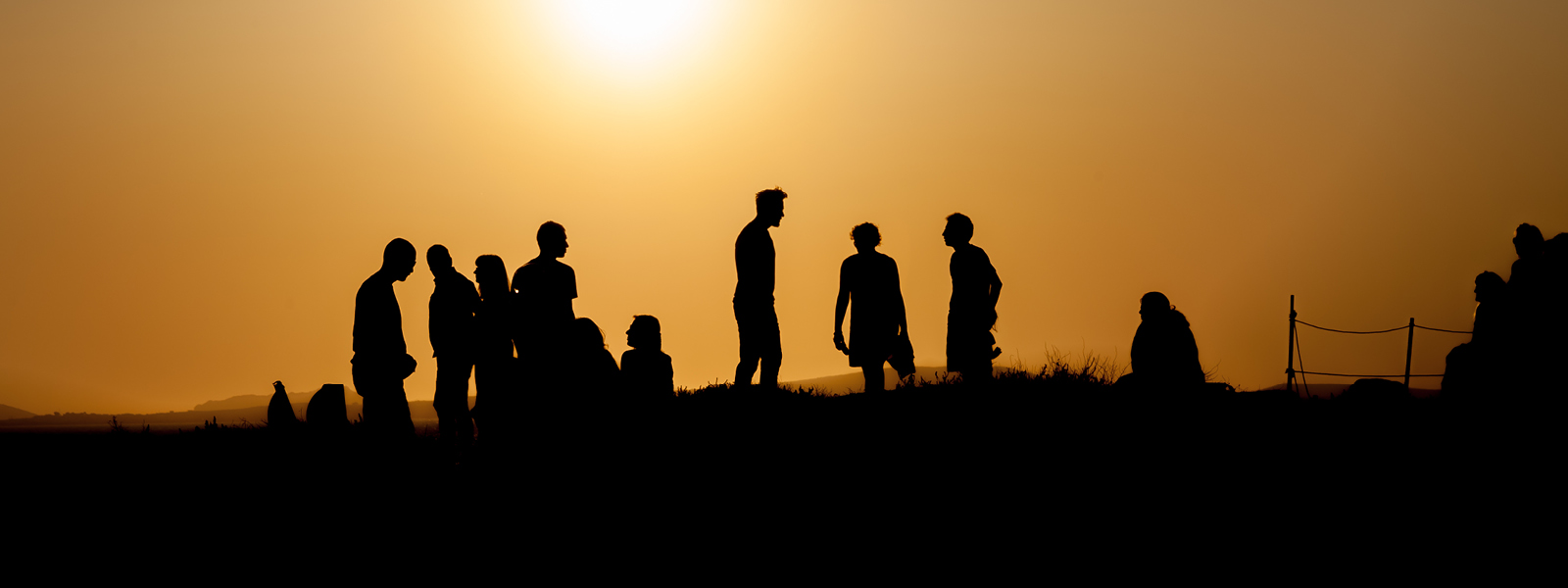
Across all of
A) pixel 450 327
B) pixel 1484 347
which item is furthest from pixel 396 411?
pixel 1484 347

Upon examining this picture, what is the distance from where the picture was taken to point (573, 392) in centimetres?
778

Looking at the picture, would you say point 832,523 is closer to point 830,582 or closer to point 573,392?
point 830,582

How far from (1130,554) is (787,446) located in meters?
3.05

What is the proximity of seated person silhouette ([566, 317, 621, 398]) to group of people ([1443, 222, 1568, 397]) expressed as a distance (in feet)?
23.6

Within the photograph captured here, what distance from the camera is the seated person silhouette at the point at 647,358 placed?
9.84 meters

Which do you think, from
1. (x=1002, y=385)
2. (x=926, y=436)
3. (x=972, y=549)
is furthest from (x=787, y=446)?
(x=1002, y=385)

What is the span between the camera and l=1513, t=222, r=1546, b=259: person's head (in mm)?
8992

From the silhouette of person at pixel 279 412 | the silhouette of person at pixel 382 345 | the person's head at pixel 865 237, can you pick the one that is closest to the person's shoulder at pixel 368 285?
the silhouette of person at pixel 382 345

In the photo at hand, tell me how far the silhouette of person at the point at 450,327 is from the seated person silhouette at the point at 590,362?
1177mm

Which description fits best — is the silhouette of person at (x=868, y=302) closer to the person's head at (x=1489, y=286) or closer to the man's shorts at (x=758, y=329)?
the man's shorts at (x=758, y=329)

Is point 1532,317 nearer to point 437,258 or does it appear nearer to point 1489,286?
point 1489,286

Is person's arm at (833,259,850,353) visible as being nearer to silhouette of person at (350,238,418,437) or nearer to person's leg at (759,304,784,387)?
person's leg at (759,304,784,387)

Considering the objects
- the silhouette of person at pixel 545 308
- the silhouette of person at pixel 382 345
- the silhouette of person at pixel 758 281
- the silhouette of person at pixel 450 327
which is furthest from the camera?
the silhouette of person at pixel 758 281

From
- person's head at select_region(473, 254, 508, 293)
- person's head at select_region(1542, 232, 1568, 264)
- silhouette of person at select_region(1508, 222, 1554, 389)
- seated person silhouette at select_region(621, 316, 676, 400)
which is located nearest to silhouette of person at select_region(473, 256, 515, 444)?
person's head at select_region(473, 254, 508, 293)
